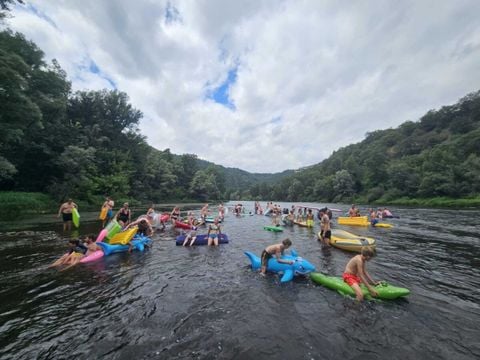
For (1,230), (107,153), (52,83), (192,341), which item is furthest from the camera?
(107,153)

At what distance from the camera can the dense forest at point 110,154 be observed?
2242 centimetres

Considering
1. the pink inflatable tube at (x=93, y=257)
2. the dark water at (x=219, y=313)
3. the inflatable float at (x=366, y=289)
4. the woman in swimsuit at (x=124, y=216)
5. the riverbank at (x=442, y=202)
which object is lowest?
the dark water at (x=219, y=313)

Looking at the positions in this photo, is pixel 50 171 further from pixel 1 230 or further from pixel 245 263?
pixel 245 263

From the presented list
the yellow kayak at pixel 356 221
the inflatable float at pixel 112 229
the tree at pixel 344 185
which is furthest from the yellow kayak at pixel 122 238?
the tree at pixel 344 185

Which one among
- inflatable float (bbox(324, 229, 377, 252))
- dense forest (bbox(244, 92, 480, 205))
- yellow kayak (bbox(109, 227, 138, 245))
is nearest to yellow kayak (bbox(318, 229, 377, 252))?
inflatable float (bbox(324, 229, 377, 252))

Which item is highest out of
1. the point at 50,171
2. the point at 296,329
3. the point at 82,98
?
the point at 82,98

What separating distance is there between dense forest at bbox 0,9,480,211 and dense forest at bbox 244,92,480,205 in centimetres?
25

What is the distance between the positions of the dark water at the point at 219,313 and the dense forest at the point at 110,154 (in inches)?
650

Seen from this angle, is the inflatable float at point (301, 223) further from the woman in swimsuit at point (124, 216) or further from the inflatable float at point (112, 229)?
the inflatable float at point (112, 229)

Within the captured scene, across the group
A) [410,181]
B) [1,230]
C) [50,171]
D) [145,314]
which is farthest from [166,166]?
[145,314]

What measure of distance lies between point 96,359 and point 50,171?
33.0m

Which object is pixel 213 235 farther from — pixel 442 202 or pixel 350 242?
pixel 442 202

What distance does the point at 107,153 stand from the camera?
43.2 m

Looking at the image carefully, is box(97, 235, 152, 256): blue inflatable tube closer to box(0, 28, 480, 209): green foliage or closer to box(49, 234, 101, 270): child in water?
box(49, 234, 101, 270): child in water
